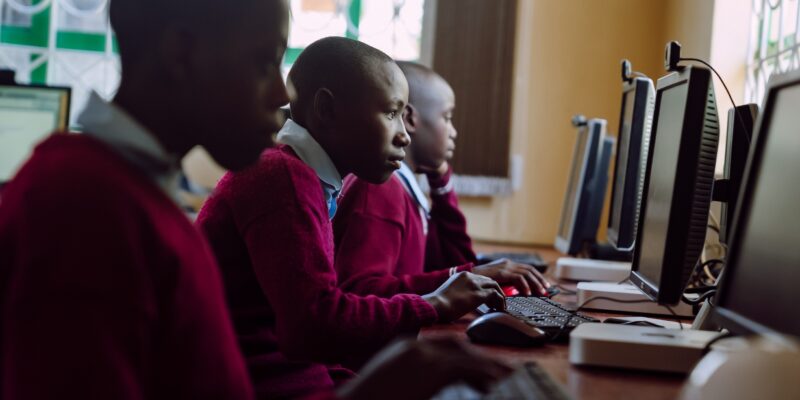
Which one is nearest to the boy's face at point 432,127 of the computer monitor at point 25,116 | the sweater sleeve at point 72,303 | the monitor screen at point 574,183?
the monitor screen at point 574,183

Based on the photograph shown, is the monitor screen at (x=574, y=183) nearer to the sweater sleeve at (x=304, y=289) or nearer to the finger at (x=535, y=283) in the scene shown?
the finger at (x=535, y=283)

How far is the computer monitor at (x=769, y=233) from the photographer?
98 cm

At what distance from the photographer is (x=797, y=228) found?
0.97 meters

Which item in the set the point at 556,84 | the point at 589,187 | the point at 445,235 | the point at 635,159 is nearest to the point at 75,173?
the point at 635,159

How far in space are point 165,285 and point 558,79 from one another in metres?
3.48

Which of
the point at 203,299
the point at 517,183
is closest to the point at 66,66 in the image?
the point at 517,183

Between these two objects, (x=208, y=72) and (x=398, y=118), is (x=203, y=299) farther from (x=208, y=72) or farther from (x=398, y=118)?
(x=398, y=118)

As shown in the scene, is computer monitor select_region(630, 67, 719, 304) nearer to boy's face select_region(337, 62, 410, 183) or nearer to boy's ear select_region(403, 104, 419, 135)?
boy's face select_region(337, 62, 410, 183)

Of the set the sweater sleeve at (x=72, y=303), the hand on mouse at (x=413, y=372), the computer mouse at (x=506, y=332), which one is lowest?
the computer mouse at (x=506, y=332)

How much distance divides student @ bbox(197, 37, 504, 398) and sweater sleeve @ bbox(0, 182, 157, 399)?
1.77 ft

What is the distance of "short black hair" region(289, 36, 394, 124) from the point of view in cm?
160

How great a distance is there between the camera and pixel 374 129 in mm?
1612

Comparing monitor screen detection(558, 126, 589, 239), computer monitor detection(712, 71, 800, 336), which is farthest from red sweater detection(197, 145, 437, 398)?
monitor screen detection(558, 126, 589, 239)

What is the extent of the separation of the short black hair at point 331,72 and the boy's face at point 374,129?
22mm
